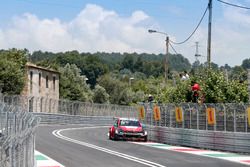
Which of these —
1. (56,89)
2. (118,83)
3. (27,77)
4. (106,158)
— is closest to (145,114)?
(106,158)

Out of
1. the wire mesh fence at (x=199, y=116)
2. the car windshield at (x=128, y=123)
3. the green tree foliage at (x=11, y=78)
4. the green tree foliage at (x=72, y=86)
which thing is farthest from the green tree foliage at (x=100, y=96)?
the car windshield at (x=128, y=123)

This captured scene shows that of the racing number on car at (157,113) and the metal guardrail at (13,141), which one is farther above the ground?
the metal guardrail at (13,141)

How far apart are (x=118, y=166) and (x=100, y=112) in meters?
47.4

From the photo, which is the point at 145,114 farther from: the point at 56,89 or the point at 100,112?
the point at 56,89

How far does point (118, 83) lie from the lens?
122 m

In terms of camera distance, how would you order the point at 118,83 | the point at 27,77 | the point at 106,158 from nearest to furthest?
the point at 106,158 → the point at 27,77 → the point at 118,83

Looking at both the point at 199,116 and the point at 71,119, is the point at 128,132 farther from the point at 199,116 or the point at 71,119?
the point at 71,119

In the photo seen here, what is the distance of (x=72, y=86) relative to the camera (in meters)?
93.1

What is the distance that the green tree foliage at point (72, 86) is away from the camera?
91.2 metres

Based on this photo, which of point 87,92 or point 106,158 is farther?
point 87,92

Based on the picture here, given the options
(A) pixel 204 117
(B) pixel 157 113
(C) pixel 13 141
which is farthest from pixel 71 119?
(C) pixel 13 141

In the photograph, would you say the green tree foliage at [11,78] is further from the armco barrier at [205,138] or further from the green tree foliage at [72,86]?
the armco barrier at [205,138]

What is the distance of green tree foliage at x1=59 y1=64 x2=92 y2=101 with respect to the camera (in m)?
91.2

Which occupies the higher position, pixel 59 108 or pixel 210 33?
pixel 210 33
